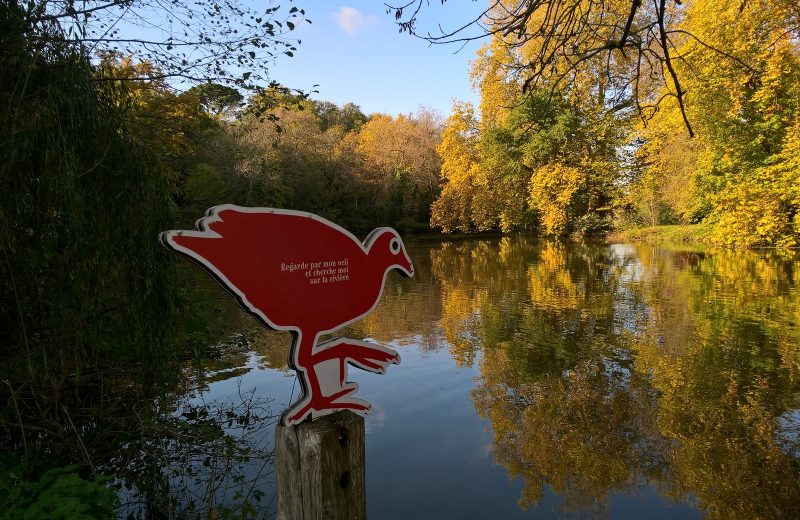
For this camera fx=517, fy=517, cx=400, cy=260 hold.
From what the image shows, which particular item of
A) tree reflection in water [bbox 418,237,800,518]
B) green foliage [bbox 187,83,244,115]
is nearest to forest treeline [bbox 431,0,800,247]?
tree reflection in water [bbox 418,237,800,518]

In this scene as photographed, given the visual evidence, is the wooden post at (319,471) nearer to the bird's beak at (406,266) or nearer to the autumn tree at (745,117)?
the bird's beak at (406,266)

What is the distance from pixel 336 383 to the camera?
237 cm

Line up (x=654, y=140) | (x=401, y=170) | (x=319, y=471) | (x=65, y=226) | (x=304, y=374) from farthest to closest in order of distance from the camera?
(x=401, y=170), (x=654, y=140), (x=65, y=226), (x=304, y=374), (x=319, y=471)

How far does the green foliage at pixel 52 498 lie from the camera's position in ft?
8.07

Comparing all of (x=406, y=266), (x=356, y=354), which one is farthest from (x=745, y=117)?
(x=356, y=354)

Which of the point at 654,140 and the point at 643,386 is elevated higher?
the point at 654,140

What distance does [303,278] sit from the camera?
2.31 metres

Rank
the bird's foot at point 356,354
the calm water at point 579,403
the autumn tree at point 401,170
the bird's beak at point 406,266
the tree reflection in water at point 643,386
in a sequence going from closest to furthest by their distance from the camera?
the bird's foot at point 356,354, the bird's beak at point 406,266, the calm water at point 579,403, the tree reflection in water at point 643,386, the autumn tree at point 401,170

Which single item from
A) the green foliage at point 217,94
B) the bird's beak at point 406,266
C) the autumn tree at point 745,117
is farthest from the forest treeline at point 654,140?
the bird's beak at point 406,266

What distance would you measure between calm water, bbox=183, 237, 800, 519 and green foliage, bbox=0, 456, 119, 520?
1859mm

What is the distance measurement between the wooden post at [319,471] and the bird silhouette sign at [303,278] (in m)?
0.09

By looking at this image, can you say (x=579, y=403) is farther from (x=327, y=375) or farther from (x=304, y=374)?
(x=304, y=374)

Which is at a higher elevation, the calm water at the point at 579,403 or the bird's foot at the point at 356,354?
the bird's foot at the point at 356,354

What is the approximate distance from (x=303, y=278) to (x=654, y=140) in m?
23.5
